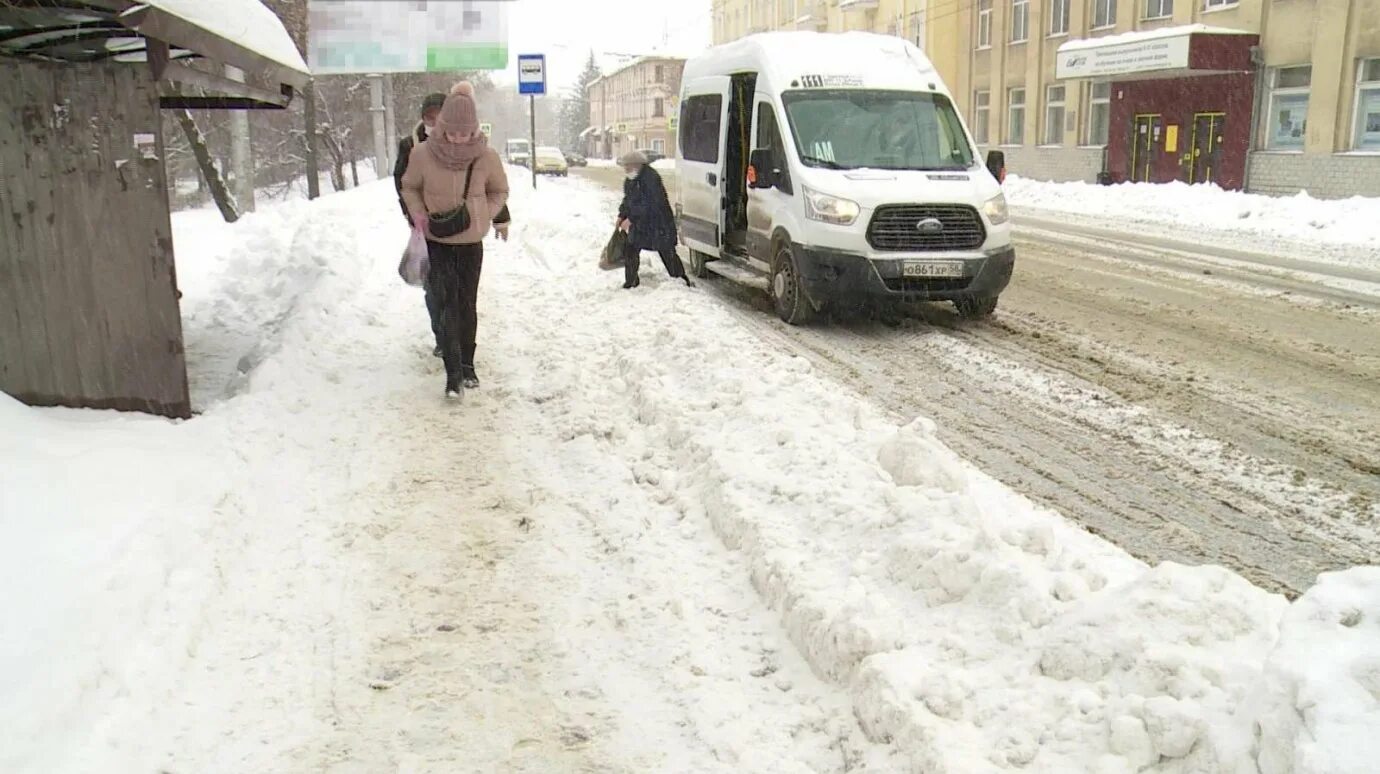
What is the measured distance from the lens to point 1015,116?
120 ft

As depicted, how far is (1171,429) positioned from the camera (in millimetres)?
6496

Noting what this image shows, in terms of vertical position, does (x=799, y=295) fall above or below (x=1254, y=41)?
below

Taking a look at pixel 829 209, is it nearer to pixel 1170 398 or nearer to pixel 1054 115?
pixel 1170 398

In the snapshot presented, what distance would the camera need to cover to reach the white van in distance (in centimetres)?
936

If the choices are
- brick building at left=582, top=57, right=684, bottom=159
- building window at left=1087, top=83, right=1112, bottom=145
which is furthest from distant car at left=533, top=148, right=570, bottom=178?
brick building at left=582, top=57, right=684, bottom=159

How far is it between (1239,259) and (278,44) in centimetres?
1250

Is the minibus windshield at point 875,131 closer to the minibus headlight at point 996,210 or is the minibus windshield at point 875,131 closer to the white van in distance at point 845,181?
the white van in distance at point 845,181

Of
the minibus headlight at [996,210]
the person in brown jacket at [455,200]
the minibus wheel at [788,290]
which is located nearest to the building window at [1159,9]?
the minibus headlight at [996,210]

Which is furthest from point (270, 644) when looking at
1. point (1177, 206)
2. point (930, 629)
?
point (1177, 206)

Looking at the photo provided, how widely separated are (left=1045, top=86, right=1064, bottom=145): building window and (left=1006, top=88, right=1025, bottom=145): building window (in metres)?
1.56

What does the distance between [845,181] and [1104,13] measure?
1024 inches

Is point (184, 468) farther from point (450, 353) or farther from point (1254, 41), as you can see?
point (1254, 41)

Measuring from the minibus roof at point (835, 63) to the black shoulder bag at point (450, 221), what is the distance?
4372mm

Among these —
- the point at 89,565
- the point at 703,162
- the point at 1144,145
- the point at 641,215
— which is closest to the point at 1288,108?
the point at 1144,145
